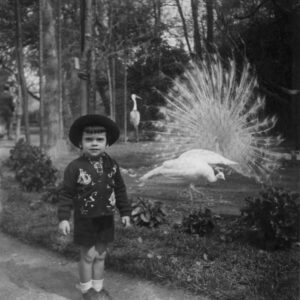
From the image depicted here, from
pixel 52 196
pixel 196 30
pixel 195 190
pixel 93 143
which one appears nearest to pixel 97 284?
pixel 93 143

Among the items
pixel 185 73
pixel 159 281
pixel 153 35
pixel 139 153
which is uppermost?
pixel 153 35

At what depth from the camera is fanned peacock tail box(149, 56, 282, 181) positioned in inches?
197

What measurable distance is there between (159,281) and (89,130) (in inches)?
45.8

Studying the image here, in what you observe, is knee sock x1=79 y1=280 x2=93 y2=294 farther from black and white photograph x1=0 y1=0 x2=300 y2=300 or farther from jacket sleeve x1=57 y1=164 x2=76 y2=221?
jacket sleeve x1=57 y1=164 x2=76 y2=221

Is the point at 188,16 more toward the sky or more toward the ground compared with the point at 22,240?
more toward the sky

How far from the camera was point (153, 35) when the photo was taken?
20.2 feet

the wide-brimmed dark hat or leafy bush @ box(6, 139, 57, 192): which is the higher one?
the wide-brimmed dark hat

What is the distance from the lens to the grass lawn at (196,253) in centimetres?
280

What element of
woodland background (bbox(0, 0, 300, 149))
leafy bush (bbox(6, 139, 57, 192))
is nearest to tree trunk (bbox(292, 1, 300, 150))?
woodland background (bbox(0, 0, 300, 149))

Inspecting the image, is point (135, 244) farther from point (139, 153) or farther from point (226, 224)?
point (139, 153)

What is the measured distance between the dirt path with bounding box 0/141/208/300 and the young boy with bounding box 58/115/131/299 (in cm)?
21

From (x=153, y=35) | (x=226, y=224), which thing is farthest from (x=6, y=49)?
(x=226, y=224)

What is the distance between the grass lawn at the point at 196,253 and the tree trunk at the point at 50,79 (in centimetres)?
285

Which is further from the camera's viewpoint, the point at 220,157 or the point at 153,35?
the point at 153,35
